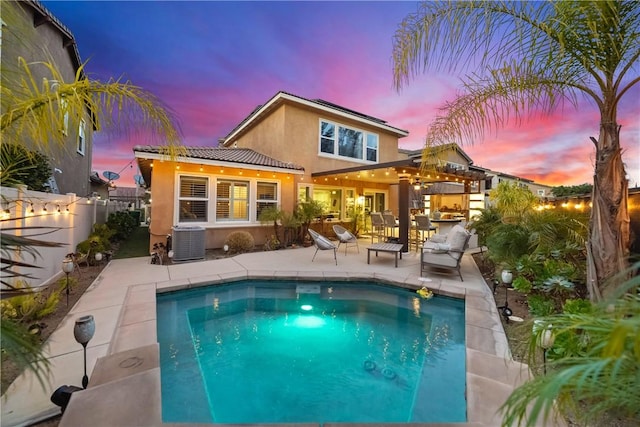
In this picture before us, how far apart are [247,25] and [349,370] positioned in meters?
11.3

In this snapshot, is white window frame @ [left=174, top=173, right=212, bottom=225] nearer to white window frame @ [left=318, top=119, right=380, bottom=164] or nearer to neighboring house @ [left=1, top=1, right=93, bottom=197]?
neighboring house @ [left=1, top=1, right=93, bottom=197]

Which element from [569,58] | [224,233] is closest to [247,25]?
[224,233]

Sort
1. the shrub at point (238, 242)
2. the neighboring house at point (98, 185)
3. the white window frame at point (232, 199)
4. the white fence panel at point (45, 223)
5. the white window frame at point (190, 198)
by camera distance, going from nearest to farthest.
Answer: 1. the white fence panel at point (45, 223)
2. the white window frame at point (190, 198)
3. the shrub at point (238, 242)
4. the white window frame at point (232, 199)
5. the neighboring house at point (98, 185)

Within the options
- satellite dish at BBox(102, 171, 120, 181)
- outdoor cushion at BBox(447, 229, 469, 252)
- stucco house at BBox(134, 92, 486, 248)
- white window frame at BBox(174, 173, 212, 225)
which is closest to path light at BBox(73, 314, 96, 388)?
stucco house at BBox(134, 92, 486, 248)

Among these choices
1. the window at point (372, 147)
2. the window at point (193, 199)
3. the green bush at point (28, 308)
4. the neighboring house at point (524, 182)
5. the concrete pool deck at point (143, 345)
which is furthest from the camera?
the neighboring house at point (524, 182)

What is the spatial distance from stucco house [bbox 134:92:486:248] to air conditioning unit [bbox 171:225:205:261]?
1.20 m

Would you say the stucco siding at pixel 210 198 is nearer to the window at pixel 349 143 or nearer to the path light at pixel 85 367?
the window at pixel 349 143

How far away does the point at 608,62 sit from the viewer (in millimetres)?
2738

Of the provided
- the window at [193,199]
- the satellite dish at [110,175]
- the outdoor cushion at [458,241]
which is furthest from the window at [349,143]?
the satellite dish at [110,175]

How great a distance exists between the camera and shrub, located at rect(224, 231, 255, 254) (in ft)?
32.3

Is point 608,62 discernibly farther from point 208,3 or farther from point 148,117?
point 208,3

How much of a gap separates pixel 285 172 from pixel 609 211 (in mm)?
10033

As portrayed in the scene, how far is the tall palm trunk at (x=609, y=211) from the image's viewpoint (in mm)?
2688

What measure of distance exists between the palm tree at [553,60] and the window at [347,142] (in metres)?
9.90
